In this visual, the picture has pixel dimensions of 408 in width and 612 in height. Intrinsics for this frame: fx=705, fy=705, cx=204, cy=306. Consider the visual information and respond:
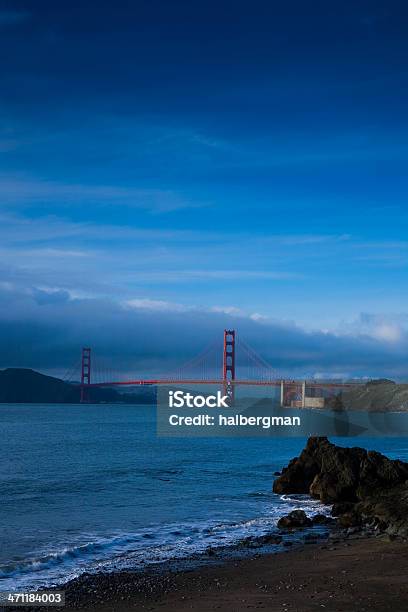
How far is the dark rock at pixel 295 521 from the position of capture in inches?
788

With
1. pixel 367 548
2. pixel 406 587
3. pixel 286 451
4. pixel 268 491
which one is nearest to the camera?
pixel 406 587

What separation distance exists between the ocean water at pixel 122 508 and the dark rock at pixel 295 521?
402 millimetres

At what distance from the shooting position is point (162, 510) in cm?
2383

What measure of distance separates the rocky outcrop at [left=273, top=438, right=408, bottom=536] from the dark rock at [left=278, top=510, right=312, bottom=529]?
3.20 feet

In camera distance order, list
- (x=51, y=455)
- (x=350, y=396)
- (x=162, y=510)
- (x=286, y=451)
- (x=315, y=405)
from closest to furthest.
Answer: (x=162, y=510) < (x=51, y=455) < (x=286, y=451) < (x=315, y=405) < (x=350, y=396)

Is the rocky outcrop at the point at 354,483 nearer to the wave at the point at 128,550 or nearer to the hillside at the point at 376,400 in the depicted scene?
the wave at the point at 128,550

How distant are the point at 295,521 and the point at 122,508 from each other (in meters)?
6.83

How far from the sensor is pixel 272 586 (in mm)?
13148

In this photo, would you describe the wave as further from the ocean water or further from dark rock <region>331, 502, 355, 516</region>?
dark rock <region>331, 502, 355, 516</region>

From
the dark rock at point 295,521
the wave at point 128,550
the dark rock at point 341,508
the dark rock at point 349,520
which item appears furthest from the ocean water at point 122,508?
the dark rock at point 349,520

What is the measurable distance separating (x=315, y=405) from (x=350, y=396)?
163ft

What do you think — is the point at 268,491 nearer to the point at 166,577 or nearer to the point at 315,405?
the point at 166,577

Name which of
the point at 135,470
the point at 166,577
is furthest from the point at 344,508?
the point at 135,470

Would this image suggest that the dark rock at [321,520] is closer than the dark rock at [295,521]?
No
